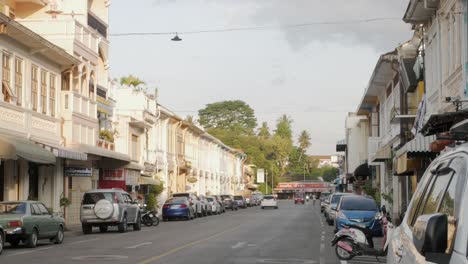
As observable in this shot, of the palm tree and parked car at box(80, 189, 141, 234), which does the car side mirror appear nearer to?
parked car at box(80, 189, 141, 234)

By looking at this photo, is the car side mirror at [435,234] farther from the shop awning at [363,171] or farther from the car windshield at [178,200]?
the shop awning at [363,171]

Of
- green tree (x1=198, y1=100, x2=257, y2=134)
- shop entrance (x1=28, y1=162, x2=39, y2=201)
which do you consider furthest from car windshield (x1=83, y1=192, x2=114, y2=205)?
green tree (x1=198, y1=100, x2=257, y2=134)

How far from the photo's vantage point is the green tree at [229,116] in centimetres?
14400

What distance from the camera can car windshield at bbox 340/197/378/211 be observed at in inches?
1122

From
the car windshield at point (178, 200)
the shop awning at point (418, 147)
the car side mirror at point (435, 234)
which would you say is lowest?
the car windshield at point (178, 200)

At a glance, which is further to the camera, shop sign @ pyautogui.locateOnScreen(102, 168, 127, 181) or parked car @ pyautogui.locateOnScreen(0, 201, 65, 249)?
shop sign @ pyautogui.locateOnScreen(102, 168, 127, 181)

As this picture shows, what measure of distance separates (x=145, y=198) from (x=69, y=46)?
64.9 ft

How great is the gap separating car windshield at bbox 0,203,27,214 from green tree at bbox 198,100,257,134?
4703 inches

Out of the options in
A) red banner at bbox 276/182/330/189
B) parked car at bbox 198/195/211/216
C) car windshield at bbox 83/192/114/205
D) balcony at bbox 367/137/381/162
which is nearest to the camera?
car windshield at bbox 83/192/114/205

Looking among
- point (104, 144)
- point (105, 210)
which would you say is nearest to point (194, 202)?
point (104, 144)

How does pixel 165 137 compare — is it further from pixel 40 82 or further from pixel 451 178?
pixel 451 178

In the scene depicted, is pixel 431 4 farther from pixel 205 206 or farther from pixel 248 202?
pixel 248 202

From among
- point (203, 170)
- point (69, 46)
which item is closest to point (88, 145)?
point (69, 46)

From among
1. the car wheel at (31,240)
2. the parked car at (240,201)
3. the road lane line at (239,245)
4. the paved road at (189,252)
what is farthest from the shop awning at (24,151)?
the parked car at (240,201)
